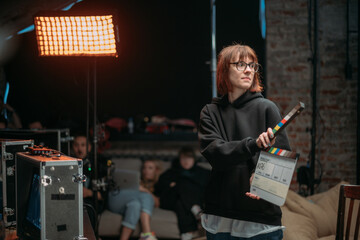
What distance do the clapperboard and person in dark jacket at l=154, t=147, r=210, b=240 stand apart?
2.58 m

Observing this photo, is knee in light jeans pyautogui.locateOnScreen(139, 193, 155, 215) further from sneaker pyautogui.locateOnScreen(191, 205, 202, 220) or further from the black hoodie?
the black hoodie

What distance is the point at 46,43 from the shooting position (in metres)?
2.94

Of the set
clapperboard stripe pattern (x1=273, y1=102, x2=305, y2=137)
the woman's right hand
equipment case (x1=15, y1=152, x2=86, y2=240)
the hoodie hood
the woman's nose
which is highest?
the woman's nose

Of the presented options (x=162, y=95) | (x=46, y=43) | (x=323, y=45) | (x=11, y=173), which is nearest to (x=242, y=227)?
(x=11, y=173)

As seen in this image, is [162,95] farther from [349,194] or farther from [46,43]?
[349,194]

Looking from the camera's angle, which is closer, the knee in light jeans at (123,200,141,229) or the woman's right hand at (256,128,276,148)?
the woman's right hand at (256,128,276,148)

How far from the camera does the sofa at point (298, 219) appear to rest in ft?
9.66

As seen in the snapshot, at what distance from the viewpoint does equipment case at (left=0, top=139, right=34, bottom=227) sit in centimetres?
204

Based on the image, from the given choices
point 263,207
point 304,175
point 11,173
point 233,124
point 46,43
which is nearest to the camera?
point 263,207

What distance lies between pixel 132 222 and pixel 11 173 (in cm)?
216

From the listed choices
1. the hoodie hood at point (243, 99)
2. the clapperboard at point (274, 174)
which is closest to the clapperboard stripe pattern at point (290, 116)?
the clapperboard at point (274, 174)

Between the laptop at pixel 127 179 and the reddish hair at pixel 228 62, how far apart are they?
2635 millimetres

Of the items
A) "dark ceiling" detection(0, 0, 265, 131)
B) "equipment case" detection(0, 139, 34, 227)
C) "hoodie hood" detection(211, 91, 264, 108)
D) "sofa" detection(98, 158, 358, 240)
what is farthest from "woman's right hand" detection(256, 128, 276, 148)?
"dark ceiling" detection(0, 0, 265, 131)

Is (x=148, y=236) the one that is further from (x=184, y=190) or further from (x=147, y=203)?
(x=184, y=190)
